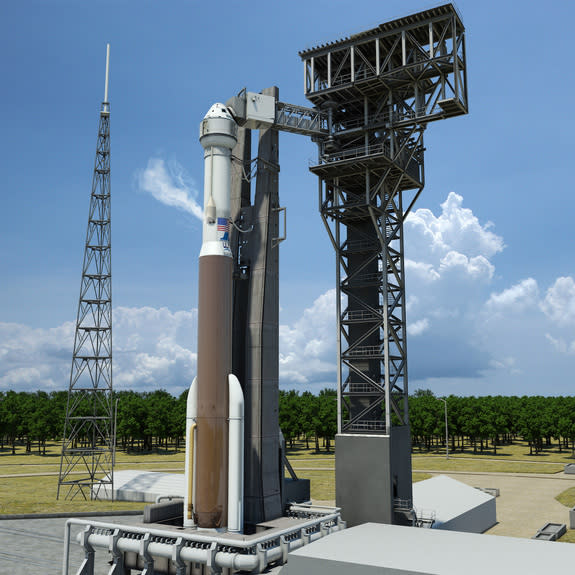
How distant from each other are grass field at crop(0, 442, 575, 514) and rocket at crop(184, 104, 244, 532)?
78.0 feet

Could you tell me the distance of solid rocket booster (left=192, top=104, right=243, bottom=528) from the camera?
33.4 m

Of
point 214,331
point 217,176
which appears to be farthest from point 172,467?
point 217,176

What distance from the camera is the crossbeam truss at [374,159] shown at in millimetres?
41906

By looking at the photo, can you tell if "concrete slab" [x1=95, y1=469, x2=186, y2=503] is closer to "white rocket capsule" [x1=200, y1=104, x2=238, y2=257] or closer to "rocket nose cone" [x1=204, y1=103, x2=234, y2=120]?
"white rocket capsule" [x1=200, y1=104, x2=238, y2=257]

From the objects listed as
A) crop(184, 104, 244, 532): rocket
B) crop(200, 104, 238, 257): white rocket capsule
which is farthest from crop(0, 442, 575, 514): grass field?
crop(200, 104, 238, 257): white rocket capsule

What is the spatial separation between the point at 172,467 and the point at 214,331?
5693 cm

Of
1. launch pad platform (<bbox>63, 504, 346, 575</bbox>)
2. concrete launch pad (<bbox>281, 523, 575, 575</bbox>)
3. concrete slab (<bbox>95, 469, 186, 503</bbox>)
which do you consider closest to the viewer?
concrete launch pad (<bbox>281, 523, 575, 575</bbox>)

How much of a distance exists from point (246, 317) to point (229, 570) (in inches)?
649

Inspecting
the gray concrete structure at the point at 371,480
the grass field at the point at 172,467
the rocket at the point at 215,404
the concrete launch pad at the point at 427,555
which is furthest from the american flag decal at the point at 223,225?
the grass field at the point at 172,467

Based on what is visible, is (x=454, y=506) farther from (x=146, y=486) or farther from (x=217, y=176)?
(x=217, y=176)

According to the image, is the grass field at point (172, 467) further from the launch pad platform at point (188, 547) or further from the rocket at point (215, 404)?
the rocket at point (215, 404)

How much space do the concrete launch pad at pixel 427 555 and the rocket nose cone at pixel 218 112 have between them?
2596cm

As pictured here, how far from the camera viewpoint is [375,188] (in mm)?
43750

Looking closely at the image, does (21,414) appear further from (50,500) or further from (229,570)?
(229,570)
